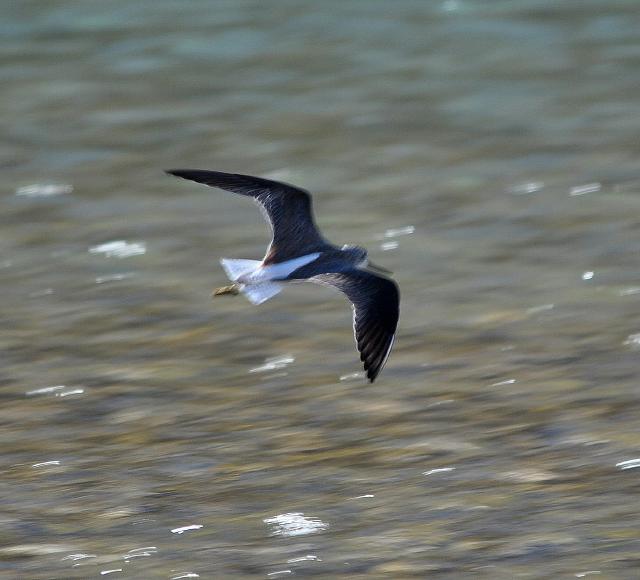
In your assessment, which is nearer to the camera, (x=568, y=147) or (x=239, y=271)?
(x=239, y=271)

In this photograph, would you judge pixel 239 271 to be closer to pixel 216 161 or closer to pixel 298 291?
pixel 298 291

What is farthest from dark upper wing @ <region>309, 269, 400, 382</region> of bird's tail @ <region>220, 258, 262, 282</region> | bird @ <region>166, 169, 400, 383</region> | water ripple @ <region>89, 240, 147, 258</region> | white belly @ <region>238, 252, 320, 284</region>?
water ripple @ <region>89, 240, 147, 258</region>

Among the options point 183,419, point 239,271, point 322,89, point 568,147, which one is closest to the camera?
point 239,271

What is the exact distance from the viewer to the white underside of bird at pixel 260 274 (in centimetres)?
848

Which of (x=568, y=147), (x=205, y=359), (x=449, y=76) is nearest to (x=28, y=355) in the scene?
(x=205, y=359)

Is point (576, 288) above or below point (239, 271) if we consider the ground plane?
below

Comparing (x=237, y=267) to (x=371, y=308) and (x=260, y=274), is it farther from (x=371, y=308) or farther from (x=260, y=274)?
(x=371, y=308)

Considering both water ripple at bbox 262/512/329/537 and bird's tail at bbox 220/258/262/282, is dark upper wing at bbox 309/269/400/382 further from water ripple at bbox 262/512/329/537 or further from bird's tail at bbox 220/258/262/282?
water ripple at bbox 262/512/329/537

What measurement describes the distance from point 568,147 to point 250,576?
25.2 feet

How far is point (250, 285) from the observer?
8586mm

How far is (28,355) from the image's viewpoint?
37.1 ft

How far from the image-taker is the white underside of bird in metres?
8.48

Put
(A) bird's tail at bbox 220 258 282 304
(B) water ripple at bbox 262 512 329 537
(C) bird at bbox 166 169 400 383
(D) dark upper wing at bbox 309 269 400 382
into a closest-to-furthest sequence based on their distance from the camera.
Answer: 1. (A) bird's tail at bbox 220 258 282 304
2. (B) water ripple at bbox 262 512 329 537
3. (C) bird at bbox 166 169 400 383
4. (D) dark upper wing at bbox 309 269 400 382

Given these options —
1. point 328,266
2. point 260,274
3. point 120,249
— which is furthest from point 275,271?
point 120,249
